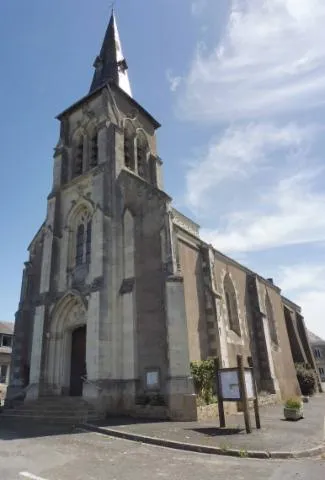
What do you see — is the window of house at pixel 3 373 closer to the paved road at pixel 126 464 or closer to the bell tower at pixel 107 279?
the bell tower at pixel 107 279

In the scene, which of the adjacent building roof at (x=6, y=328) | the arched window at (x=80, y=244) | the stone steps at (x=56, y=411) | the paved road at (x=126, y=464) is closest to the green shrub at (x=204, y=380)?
the stone steps at (x=56, y=411)

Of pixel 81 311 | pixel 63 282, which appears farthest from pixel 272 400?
pixel 63 282

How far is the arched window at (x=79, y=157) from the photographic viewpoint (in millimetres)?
20547

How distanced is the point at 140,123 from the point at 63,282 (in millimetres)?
11116

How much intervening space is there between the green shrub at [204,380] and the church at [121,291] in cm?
55

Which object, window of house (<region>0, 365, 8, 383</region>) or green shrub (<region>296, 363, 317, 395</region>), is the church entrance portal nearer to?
green shrub (<region>296, 363, 317, 395</region>)

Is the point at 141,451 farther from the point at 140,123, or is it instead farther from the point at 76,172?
the point at 140,123

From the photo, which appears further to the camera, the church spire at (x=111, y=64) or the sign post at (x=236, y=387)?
the church spire at (x=111, y=64)

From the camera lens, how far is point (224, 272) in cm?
2042

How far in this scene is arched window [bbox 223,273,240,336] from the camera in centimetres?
2016

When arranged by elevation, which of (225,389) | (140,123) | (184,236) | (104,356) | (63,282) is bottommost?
(225,389)

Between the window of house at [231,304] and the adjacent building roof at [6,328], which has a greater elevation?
the adjacent building roof at [6,328]

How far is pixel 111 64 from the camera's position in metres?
25.2

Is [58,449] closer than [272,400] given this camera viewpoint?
Yes
